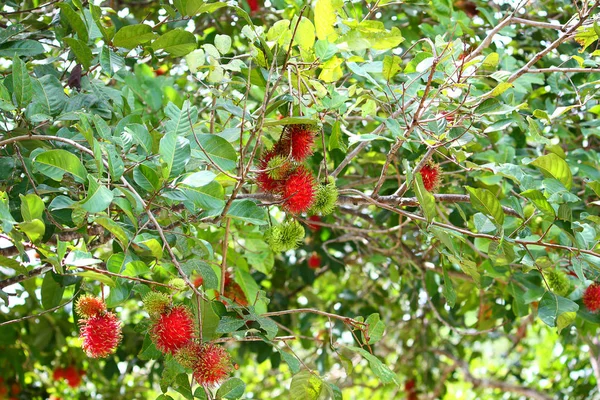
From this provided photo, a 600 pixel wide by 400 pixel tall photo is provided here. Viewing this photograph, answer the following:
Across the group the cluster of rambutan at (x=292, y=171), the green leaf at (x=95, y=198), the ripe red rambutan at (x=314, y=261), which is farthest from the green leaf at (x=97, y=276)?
the ripe red rambutan at (x=314, y=261)

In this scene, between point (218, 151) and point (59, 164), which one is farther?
point (218, 151)

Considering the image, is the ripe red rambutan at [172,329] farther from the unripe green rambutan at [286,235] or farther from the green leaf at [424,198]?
the green leaf at [424,198]

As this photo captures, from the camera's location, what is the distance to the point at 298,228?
1.38 meters

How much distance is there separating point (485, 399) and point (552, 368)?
420 mm

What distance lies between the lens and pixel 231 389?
4.24ft

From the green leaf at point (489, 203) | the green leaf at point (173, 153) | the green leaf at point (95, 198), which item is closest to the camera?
the green leaf at point (95, 198)

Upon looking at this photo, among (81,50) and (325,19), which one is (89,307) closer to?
(81,50)

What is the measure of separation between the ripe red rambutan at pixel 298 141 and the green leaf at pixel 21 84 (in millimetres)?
484

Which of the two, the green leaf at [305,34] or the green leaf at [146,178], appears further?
the green leaf at [305,34]

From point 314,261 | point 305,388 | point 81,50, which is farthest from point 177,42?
point 314,261

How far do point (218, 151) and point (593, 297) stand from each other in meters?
1.03

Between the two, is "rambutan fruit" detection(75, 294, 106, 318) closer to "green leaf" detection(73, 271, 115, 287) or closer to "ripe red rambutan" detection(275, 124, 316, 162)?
"green leaf" detection(73, 271, 115, 287)

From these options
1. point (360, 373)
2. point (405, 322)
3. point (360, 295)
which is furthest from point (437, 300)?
point (360, 373)

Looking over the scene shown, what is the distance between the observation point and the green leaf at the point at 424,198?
1.27 metres
